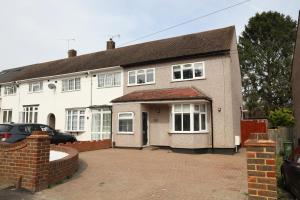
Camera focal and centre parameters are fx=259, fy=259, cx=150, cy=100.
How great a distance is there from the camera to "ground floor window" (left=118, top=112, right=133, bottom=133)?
16031 mm

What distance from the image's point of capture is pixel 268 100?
32.1 m

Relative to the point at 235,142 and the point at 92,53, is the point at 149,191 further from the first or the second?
the point at 92,53

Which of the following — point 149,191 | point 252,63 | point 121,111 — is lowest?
point 149,191

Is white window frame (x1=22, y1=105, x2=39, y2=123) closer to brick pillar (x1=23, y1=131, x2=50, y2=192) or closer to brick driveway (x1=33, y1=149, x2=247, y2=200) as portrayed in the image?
brick driveway (x1=33, y1=149, x2=247, y2=200)

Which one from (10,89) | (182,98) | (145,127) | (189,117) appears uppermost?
(10,89)

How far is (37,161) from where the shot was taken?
6242 millimetres

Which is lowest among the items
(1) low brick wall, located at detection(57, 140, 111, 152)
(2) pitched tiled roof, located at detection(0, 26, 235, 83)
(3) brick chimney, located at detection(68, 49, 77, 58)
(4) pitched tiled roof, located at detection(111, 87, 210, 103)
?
(1) low brick wall, located at detection(57, 140, 111, 152)

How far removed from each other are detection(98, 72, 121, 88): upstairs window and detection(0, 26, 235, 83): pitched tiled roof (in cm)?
75

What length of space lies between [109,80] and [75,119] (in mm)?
4462

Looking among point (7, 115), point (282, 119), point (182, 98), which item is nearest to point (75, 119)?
point (7, 115)

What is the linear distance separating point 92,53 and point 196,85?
527 inches

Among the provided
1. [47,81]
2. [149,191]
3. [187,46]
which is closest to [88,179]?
[149,191]

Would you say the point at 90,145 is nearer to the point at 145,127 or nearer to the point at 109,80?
the point at 145,127

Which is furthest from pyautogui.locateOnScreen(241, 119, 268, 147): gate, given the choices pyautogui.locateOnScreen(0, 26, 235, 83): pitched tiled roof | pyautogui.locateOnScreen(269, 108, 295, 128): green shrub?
pyautogui.locateOnScreen(269, 108, 295, 128): green shrub
